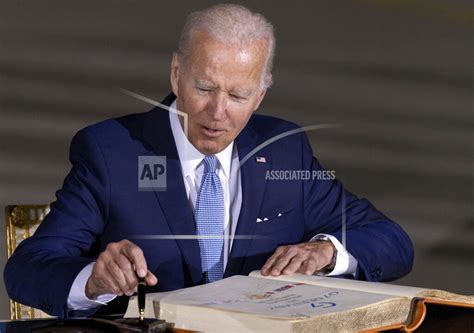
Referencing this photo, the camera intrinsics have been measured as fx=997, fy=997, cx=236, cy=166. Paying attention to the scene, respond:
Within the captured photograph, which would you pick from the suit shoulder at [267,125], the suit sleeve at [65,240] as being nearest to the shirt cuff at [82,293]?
the suit sleeve at [65,240]

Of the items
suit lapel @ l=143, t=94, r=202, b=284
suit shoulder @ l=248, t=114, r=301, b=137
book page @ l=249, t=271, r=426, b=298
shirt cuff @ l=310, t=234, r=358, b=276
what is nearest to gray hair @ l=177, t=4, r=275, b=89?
suit lapel @ l=143, t=94, r=202, b=284

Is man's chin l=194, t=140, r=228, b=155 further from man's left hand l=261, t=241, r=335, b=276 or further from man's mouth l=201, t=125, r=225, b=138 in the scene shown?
man's left hand l=261, t=241, r=335, b=276

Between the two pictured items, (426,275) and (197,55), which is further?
(426,275)

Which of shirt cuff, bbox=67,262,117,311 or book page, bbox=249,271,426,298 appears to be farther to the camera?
shirt cuff, bbox=67,262,117,311

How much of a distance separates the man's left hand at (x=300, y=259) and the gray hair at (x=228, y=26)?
1.54 ft

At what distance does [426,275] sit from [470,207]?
0.30 metres

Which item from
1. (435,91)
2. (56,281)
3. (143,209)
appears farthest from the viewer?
(435,91)

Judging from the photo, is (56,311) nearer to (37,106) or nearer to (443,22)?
(37,106)

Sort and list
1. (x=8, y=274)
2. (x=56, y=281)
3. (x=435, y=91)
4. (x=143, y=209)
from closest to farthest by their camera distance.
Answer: (x=56, y=281) → (x=8, y=274) → (x=143, y=209) → (x=435, y=91)

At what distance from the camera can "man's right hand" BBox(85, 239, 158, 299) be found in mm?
1745

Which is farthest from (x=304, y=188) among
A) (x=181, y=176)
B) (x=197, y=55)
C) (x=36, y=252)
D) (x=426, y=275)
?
(x=426, y=275)

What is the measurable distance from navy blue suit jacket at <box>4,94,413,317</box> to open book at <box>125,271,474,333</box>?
47cm

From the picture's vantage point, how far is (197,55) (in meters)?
2.26

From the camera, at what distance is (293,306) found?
167cm
